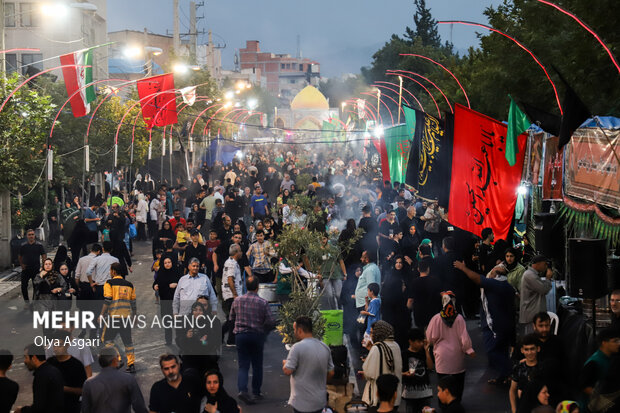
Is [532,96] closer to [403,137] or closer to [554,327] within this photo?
[403,137]

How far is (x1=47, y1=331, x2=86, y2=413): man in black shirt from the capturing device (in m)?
7.91

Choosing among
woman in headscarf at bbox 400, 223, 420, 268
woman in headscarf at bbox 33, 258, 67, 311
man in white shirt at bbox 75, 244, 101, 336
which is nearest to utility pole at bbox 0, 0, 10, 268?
man in white shirt at bbox 75, 244, 101, 336

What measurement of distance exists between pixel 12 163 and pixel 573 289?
14.4 meters

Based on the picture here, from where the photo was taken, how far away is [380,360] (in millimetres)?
8258

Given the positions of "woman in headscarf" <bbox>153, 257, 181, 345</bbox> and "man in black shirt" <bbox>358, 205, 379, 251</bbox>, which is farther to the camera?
"man in black shirt" <bbox>358, 205, 379, 251</bbox>

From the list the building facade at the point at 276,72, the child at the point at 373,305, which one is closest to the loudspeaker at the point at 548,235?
the child at the point at 373,305

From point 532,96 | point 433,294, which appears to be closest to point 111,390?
point 433,294

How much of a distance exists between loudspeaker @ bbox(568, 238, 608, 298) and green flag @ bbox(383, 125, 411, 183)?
16122mm

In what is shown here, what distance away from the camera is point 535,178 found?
1294 cm

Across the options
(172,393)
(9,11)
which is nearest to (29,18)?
(9,11)

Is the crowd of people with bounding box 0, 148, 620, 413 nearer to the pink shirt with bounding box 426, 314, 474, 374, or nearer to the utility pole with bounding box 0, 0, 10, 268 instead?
the pink shirt with bounding box 426, 314, 474, 374

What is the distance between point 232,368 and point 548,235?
4595mm

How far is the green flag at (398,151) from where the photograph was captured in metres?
26.4

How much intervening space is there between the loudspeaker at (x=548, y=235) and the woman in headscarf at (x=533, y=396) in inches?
193
